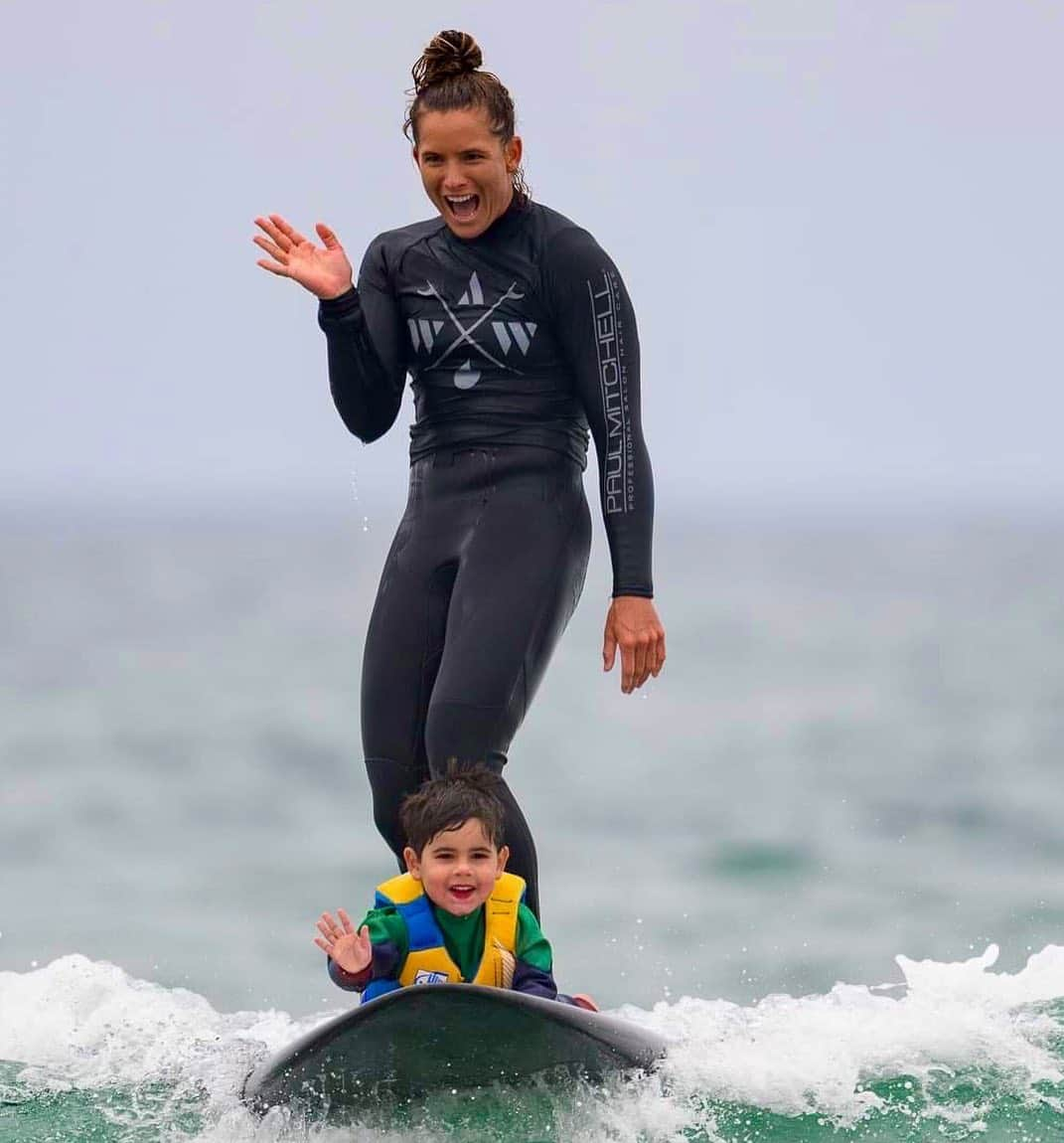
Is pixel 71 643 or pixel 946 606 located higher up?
pixel 946 606

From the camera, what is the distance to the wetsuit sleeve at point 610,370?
7.37m

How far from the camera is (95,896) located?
80.9 feet

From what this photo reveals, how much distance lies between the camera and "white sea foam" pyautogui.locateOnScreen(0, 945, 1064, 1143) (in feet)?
21.7

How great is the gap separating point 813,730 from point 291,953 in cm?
2077

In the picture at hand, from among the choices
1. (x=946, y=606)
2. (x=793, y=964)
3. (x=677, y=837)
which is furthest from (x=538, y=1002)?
(x=946, y=606)

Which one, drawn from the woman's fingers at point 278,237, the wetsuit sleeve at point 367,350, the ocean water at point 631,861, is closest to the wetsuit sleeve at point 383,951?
the ocean water at point 631,861

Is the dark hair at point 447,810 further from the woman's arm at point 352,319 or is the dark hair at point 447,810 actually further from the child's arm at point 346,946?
the woman's arm at point 352,319

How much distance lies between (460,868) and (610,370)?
1629 millimetres

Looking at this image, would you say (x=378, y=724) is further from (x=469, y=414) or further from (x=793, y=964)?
(x=793, y=964)

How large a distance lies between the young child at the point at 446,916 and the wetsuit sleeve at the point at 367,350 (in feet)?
4.30

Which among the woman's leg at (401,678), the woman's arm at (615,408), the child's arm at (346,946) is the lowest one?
the child's arm at (346,946)

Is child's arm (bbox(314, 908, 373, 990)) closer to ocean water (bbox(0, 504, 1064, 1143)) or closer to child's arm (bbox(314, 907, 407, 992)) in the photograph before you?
child's arm (bbox(314, 907, 407, 992))

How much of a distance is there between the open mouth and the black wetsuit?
0.12 metres

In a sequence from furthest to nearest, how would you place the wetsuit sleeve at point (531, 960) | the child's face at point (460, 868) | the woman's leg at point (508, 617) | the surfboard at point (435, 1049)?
the woman's leg at point (508, 617) → the wetsuit sleeve at point (531, 960) → the child's face at point (460, 868) → the surfboard at point (435, 1049)
